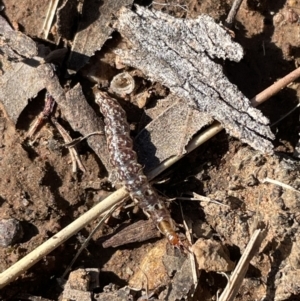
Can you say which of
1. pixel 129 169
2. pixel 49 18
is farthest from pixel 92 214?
pixel 49 18

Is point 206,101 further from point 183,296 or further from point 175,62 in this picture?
point 183,296

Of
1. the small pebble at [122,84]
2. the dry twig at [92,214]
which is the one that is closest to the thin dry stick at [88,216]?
the dry twig at [92,214]

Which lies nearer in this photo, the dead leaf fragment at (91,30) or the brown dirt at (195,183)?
the brown dirt at (195,183)

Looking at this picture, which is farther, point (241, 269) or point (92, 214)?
point (92, 214)

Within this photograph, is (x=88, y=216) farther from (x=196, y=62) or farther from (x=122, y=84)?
(x=196, y=62)

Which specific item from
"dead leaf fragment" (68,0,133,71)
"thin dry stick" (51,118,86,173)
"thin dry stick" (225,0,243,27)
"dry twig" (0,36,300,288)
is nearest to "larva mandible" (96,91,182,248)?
"dry twig" (0,36,300,288)

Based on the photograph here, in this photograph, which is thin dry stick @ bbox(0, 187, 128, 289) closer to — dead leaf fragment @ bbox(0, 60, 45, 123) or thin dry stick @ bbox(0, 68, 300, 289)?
thin dry stick @ bbox(0, 68, 300, 289)

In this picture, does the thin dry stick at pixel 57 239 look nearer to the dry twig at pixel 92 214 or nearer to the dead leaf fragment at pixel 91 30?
the dry twig at pixel 92 214
